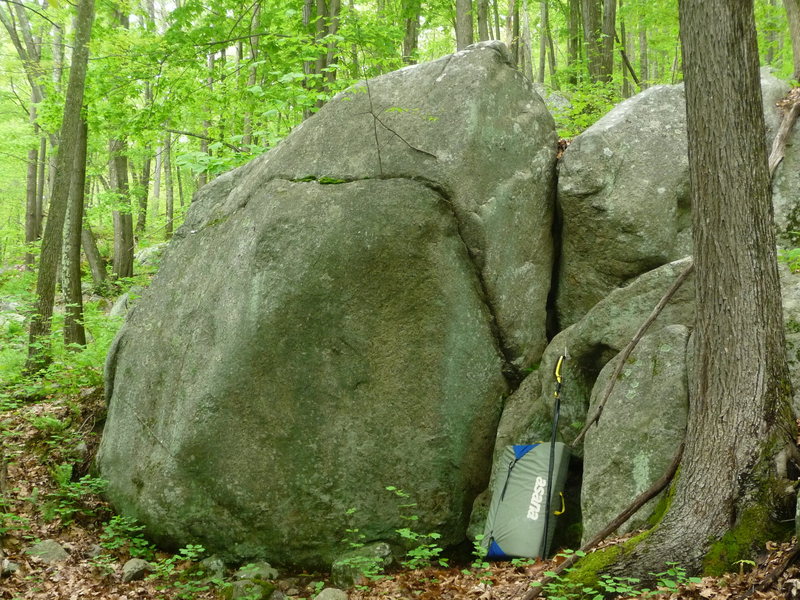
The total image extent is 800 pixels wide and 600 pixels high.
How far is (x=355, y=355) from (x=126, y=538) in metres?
3.24

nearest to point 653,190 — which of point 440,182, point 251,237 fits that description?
point 440,182

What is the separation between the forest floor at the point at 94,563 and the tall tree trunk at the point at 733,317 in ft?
0.81

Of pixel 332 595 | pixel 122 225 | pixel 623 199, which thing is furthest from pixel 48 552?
pixel 122 225

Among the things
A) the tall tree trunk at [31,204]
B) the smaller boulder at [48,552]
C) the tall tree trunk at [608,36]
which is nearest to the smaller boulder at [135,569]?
the smaller boulder at [48,552]

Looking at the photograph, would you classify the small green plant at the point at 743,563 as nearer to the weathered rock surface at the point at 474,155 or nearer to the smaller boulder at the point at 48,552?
the weathered rock surface at the point at 474,155

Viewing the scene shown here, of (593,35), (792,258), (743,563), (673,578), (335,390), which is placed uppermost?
(593,35)

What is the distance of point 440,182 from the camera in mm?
6781

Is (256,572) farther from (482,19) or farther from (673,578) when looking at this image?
(482,19)

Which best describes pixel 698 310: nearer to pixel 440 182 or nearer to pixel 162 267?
pixel 440 182

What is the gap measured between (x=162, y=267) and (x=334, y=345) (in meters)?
2.95

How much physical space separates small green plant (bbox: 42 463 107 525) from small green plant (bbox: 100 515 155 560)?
1.32 feet

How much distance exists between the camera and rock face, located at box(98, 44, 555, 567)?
6.62m

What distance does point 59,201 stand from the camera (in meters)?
9.89

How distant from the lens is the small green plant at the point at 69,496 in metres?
6.90
